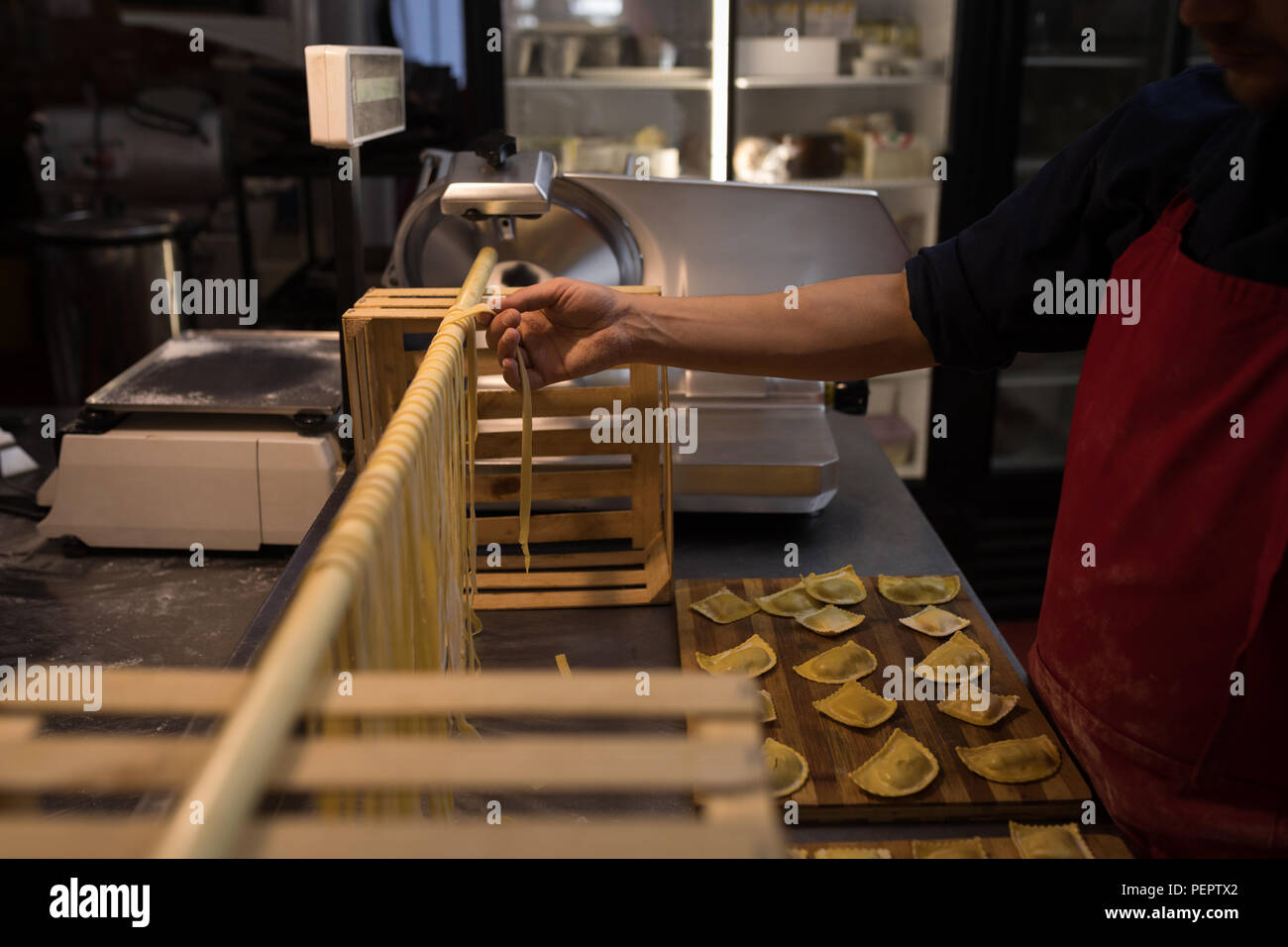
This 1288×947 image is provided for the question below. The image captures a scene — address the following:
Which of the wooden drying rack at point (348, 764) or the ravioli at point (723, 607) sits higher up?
the wooden drying rack at point (348, 764)

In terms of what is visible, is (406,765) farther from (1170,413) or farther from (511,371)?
(511,371)

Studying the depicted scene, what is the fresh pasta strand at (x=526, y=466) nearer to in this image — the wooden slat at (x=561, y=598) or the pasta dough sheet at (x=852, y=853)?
the wooden slat at (x=561, y=598)

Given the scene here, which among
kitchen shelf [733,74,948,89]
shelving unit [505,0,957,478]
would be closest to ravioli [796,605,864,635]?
shelving unit [505,0,957,478]

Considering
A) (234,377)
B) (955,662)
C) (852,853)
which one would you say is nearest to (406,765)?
(852,853)

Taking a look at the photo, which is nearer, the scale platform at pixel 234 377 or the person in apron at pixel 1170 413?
the person in apron at pixel 1170 413

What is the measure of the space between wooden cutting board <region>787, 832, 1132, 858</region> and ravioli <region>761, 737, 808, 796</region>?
0.20ft

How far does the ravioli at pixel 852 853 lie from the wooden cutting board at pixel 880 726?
0.21ft

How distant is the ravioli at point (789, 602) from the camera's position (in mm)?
1362

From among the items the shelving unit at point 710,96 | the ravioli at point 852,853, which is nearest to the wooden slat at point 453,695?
the ravioli at point 852,853

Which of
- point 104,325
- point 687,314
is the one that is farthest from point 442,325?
point 104,325

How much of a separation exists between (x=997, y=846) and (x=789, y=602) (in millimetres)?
449

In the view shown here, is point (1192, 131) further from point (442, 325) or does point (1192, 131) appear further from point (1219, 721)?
point (442, 325)

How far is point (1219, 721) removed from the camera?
90 centimetres
